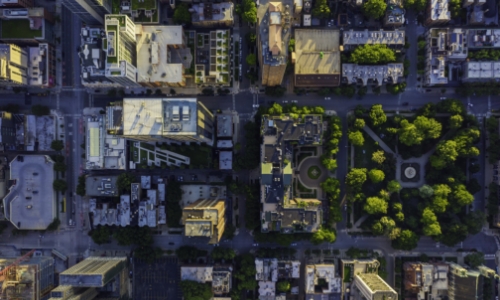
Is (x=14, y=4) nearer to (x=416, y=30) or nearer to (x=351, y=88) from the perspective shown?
(x=351, y=88)

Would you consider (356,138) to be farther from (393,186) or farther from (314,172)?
(393,186)

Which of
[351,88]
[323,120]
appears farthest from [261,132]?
[351,88]

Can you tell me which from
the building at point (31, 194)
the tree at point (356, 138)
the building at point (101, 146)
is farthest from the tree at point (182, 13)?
the tree at point (356, 138)

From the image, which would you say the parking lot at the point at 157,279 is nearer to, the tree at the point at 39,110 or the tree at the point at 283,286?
the tree at the point at 283,286

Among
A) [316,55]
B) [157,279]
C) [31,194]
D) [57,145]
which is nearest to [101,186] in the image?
[57,145]

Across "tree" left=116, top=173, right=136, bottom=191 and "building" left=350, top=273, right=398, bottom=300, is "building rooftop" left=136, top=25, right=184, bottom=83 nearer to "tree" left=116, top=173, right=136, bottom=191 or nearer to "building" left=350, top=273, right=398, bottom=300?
"tree" left=116, top=173, right=136, bottom=191

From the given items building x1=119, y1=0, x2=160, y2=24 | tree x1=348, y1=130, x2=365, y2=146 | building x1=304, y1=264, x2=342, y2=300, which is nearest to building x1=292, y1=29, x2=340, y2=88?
tree x1=348, y1=130, x2=365, y2=146
